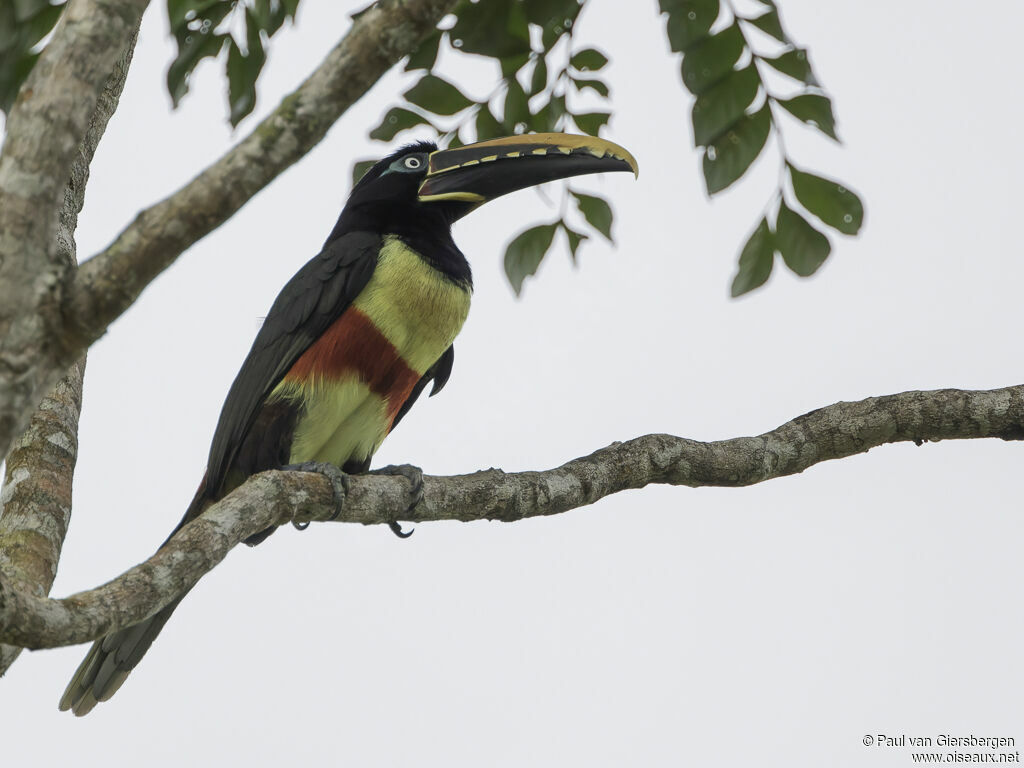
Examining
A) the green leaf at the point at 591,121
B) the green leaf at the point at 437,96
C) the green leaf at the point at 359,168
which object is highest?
the green leaf at the point at 591,121

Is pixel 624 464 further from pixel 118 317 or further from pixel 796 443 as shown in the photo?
pixel 118 317

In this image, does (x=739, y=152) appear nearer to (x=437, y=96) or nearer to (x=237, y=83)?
(x=437, y=96)

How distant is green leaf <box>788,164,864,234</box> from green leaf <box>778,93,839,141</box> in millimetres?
153

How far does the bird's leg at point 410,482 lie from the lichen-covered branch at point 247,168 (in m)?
1.50

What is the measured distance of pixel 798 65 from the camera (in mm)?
3518

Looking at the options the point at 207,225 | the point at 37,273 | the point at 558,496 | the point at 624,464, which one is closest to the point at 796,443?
the point at 624,464

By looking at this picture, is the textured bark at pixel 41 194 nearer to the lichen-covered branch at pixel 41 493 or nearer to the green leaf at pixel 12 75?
the lichen-covered branch at pixel 41 493

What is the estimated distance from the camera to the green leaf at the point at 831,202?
362 cm

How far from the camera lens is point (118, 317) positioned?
222 cm

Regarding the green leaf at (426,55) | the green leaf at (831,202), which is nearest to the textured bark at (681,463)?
the green leaf at (831,202)

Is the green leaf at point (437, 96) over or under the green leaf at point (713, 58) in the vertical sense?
over

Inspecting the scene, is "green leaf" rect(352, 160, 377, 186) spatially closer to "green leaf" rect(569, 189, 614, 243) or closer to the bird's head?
the bird's head

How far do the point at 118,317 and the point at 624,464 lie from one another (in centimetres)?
181

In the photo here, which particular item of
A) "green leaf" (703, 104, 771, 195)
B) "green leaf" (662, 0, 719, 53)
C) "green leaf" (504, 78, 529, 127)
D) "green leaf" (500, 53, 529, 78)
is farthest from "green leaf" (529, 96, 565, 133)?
"green leaf" (703, 104, 771, 195)
